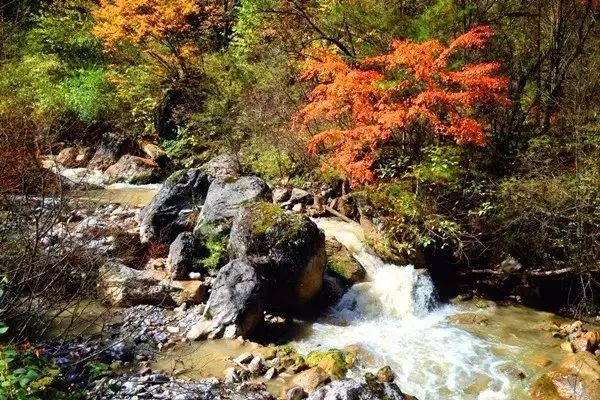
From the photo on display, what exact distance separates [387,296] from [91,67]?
57.6ft

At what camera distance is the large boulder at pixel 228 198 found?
33.3 feet

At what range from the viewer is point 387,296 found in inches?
367

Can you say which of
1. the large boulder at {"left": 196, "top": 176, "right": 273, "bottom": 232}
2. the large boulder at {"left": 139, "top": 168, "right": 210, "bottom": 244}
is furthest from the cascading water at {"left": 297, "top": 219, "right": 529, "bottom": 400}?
the large boulder at {"left": 139, "top": 168, "right": 210, "bottom": 244}

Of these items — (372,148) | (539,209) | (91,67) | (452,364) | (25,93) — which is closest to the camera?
(452,364)

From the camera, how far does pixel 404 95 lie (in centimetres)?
965

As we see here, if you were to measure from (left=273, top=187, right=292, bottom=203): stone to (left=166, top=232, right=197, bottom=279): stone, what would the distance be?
10.7 feet

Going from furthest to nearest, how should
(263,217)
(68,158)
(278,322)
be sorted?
(68,158), (263,217), (278,322)

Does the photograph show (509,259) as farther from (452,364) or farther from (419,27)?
(419,27)

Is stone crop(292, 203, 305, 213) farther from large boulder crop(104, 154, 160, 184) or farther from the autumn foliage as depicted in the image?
large boulder crop(104, 154, 160, 184)

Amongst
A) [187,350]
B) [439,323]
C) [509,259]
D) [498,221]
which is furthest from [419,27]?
[187,350]

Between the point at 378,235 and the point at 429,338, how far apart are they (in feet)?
8.96

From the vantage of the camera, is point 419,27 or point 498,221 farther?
point 419,27

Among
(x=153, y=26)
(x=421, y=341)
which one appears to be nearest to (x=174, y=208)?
(x=421, y=341)

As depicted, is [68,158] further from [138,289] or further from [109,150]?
[138,289]
